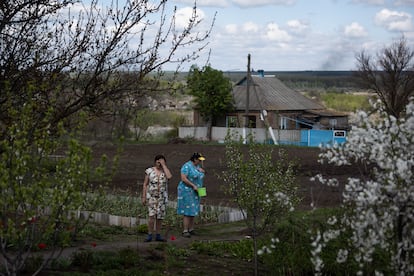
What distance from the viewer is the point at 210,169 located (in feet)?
96.4

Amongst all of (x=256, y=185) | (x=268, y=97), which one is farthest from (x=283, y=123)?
(x=256, y=185)

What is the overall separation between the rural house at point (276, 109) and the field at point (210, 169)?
1042 centimetres

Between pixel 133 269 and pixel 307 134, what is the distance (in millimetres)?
37909

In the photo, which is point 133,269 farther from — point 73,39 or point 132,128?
point 132,128

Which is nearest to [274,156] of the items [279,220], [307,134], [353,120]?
[307,134]

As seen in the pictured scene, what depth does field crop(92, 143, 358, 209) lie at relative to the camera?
20109 millimetres

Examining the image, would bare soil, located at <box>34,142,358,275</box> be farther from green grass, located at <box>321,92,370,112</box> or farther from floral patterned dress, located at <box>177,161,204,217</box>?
green grass, located at <box>321,92,370,112</box>

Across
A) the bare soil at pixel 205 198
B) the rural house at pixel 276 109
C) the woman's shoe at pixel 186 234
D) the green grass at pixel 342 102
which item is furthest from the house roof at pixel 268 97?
the woman's shoe at pixel 186 234

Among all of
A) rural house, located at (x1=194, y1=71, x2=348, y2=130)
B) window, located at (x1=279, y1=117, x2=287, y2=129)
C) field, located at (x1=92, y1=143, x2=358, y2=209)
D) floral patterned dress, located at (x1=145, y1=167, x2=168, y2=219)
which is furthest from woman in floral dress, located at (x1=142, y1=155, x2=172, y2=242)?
window, located at (x1=279, y1=117, x2=287, y2=129)

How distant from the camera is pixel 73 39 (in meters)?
10.6

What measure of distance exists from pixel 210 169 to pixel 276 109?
2349 cm

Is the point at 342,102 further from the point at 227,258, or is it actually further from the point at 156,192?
the point at 227,258

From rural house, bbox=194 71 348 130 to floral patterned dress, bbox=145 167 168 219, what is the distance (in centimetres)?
3599

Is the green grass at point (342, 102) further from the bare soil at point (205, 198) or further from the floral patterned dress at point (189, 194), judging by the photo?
the floral patterned dress at point (189, 194)
